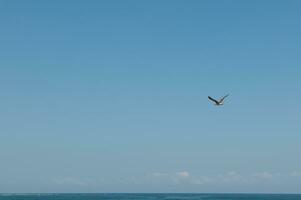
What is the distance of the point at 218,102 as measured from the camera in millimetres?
44531
